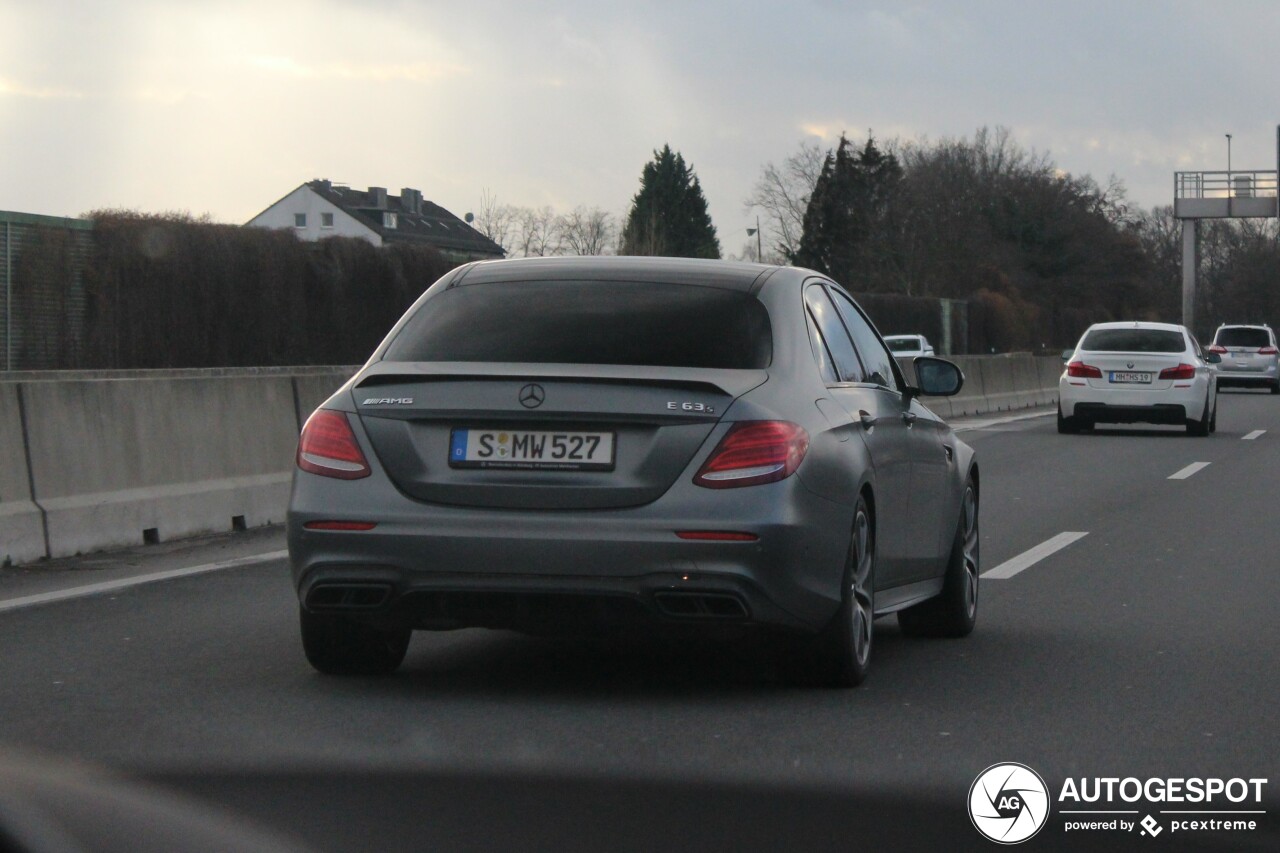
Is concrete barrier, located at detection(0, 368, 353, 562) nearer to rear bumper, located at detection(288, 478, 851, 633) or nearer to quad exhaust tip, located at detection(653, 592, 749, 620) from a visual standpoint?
rear bumper, located at detection(288, 478, 851, 633)

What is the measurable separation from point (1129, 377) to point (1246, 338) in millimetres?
21262

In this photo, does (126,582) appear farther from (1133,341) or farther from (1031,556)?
(1133,341)

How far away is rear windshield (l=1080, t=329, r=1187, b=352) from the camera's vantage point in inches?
1004

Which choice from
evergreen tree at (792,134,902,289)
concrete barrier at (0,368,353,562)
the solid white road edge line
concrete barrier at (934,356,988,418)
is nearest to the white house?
evergreen tree at (792,134,902,289)

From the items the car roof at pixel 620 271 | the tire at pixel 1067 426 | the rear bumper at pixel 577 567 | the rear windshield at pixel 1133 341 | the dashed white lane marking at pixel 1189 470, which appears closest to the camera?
the rear bumper at pixel 577 567

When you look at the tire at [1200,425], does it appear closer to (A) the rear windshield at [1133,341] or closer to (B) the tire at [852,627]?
(A) the rear windshield at [1133,341]

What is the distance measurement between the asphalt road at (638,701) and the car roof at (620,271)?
1.34 m

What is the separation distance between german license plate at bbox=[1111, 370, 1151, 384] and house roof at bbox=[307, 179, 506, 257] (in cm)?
9486

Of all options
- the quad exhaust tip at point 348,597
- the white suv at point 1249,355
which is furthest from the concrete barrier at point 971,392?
the quad exhaust tip at point 348,597

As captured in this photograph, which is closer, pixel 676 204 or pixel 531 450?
pixel 531 450

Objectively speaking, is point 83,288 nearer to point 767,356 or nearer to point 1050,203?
point 767,356

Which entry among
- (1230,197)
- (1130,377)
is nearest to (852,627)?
(1130,377)

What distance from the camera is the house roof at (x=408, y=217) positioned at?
413ft

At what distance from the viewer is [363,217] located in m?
125
